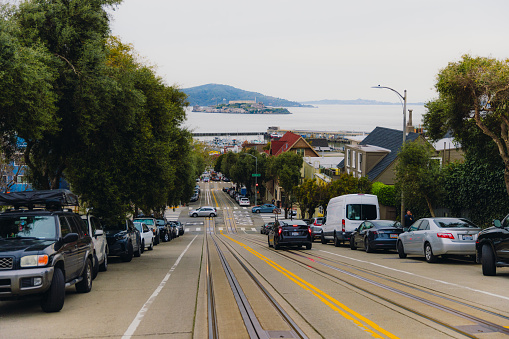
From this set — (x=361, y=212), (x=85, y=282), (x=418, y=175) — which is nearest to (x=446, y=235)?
(x=418, y=175)

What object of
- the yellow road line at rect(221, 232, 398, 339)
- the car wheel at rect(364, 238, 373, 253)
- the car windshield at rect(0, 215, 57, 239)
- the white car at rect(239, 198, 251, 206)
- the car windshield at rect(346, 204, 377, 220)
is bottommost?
the yellow road line at rect(221, 232, 398, 339)

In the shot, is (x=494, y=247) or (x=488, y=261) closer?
(x=494, y=247)

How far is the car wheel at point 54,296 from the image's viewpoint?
9.86m

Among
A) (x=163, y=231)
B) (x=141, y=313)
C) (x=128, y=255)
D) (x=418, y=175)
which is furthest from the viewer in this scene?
(x=163, y=231)

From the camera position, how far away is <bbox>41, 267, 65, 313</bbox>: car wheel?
986 cm

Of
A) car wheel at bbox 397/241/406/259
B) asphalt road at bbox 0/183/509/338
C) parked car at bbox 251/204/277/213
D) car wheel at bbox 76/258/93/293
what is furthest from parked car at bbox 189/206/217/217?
car wheel at bbox 76/258/93/293

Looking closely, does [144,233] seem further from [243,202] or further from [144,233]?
[243,202]

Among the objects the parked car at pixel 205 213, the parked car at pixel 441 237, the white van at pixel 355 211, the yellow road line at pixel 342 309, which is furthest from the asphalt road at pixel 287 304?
the parked car at pixel 205 213

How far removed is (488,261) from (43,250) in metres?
11.0

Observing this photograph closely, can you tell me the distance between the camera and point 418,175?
28.2m

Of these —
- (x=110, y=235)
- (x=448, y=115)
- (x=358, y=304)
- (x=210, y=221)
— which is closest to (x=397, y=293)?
(x=358, y=304)

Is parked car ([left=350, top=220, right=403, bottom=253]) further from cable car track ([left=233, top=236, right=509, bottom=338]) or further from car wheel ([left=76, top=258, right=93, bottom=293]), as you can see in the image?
car wheel ([left=76, top=258, right=93, bottom=293])

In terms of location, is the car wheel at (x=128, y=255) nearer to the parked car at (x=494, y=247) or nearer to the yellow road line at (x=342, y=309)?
the yellow road line at (x=342, y=309)

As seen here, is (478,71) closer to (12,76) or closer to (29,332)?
(12,76)
